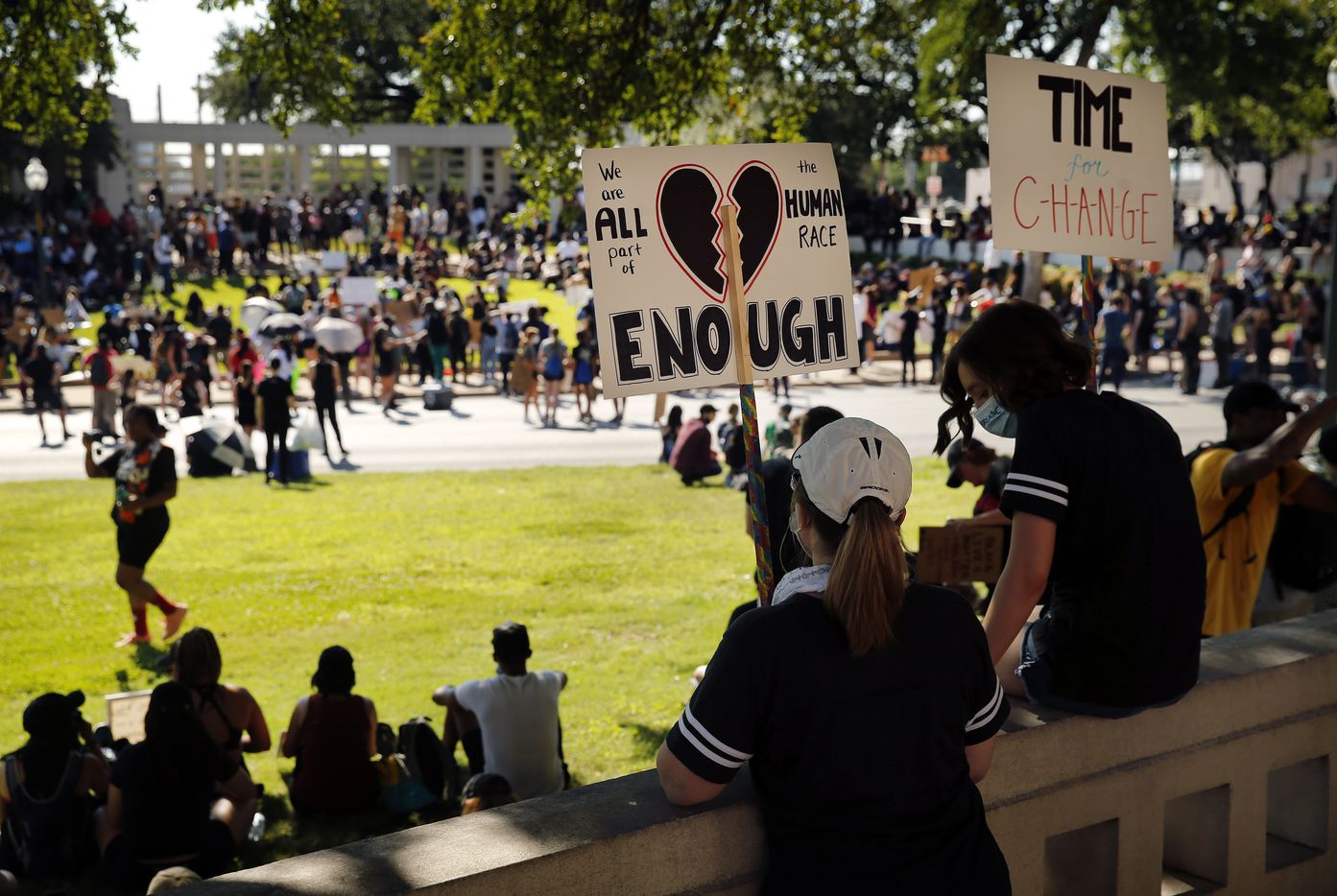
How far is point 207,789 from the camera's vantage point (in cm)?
579

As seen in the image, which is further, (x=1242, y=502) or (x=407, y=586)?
(x=407, y=586)

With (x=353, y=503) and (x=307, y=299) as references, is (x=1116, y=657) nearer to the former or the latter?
(x=353, y=503)

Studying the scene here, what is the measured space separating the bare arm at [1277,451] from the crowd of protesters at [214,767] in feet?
10.3

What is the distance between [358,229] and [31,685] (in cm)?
3741

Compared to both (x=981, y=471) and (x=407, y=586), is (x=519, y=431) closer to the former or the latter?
(x=407, y=586)

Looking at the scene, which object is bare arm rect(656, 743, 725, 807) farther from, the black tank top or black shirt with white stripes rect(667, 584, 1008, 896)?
the black tank top

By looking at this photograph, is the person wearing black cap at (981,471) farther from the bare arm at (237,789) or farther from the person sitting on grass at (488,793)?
the bare arm at (237,789)

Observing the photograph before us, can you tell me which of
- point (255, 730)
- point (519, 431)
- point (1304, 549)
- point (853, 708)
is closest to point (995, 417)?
point (853, 708)

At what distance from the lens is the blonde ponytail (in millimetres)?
2400

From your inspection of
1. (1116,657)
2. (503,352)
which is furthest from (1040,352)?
(503,352)

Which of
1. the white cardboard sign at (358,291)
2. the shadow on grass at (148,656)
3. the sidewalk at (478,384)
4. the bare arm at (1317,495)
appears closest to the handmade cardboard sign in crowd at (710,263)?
the bare arm at (1317,495)

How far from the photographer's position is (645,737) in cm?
838

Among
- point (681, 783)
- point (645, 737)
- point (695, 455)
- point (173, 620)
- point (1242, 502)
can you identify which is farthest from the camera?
point (695, 455)

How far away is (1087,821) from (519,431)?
20.2 metres
